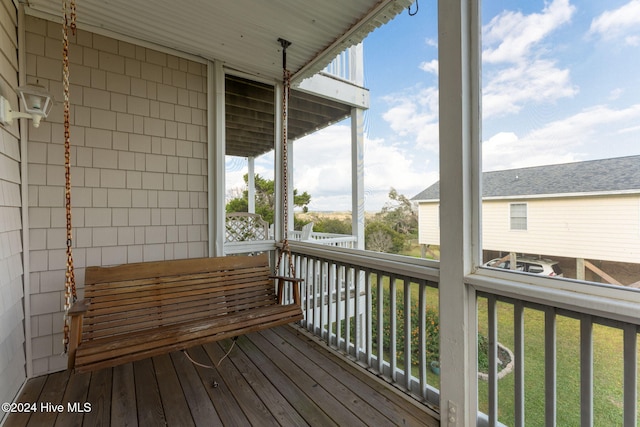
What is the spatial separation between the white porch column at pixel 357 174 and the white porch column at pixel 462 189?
1.24 meters

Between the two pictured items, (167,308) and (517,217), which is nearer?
(517,217)

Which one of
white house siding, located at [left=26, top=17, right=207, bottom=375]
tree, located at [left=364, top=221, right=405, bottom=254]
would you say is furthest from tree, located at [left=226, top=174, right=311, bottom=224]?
tree, located at [left=364, top=221, right=405, bottom=254]

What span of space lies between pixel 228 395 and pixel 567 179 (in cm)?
242

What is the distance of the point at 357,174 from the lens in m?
3.08

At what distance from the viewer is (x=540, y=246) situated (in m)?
1.43

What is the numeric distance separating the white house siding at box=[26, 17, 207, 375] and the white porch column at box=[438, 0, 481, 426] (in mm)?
2553

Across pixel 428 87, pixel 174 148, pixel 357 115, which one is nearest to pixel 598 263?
pixel 428 87

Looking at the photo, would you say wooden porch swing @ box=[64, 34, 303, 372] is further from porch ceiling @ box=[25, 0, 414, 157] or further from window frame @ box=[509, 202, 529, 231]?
window frame @ box=[509, 202, 529, 231]

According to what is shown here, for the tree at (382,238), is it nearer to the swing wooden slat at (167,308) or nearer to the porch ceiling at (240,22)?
the swing wooden slat at (167,308)

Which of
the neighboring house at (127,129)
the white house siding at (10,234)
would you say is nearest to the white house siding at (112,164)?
the neighboring house at (127,129)

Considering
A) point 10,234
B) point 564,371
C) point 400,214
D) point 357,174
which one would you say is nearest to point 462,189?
point 400,214

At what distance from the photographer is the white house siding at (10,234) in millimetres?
1919

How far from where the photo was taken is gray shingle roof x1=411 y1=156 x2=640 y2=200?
1.18 m

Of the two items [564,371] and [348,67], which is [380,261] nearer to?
[564,371]
